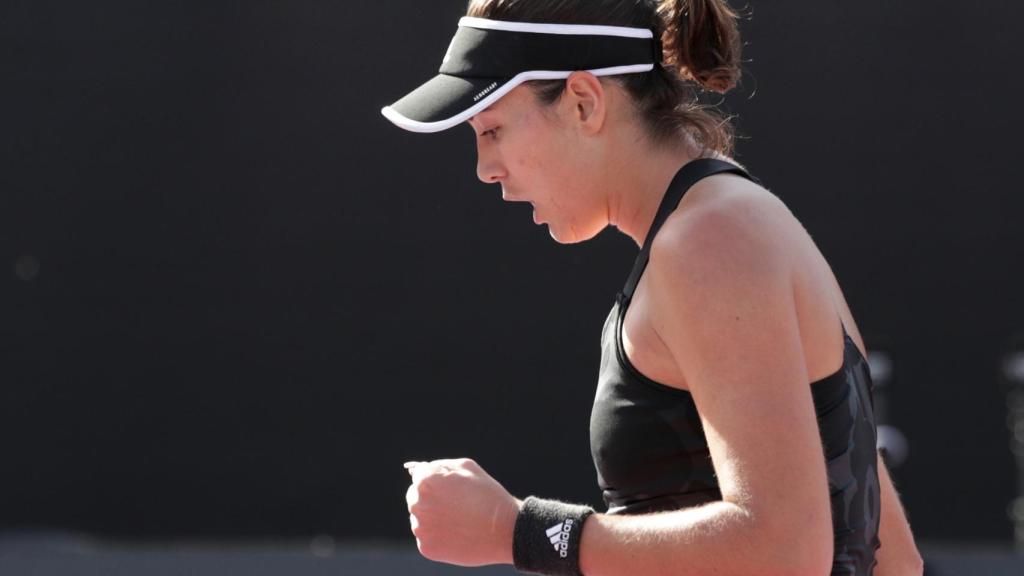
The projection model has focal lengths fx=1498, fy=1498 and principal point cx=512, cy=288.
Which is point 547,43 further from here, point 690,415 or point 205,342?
point 205,342

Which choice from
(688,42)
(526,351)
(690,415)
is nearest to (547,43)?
(688,42)

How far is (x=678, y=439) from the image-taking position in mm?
1503

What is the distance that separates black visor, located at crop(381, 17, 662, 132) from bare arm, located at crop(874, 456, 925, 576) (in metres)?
0.59

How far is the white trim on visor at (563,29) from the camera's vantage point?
1.61 meters

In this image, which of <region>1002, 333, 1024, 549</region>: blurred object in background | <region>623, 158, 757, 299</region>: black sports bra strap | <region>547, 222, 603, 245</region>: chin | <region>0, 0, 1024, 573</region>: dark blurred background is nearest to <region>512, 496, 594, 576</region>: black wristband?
<region>623, 158, 757, 299</region>: black sports bra strap

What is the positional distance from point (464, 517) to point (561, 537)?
10cm

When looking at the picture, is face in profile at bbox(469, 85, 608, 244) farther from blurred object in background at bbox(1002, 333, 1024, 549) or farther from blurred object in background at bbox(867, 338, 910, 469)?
blurred object in background at bbox(1002, 333, 1024, 549)

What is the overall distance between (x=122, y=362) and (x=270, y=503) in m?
0.66

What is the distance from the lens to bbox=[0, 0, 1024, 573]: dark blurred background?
4.71 metres

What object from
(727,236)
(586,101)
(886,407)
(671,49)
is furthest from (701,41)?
(886,407)

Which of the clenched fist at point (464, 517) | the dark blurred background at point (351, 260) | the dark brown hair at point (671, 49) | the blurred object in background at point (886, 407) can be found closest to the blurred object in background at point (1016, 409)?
the dark blurred background at point (351, 260)

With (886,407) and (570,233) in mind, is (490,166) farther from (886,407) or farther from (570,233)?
(886,407)

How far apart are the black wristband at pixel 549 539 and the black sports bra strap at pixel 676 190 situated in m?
0.23

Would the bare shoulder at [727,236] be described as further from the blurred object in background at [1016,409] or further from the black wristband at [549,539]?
the blurred object in background at [1016,409]
